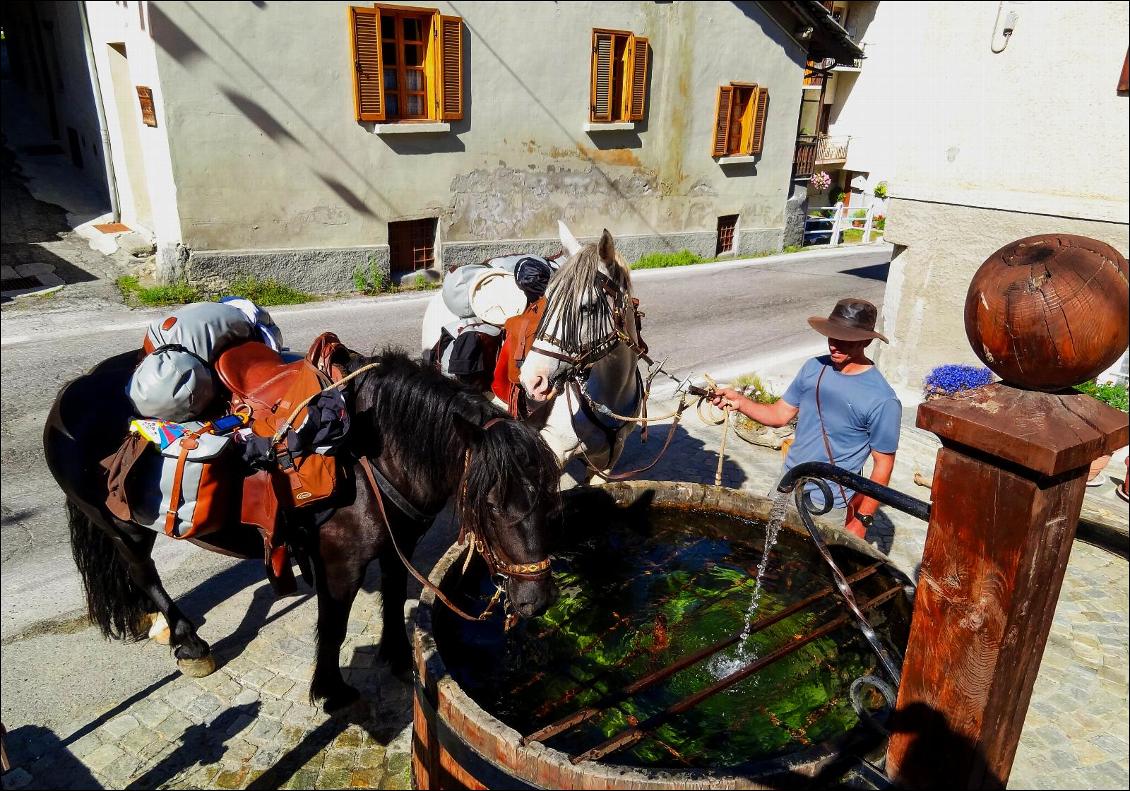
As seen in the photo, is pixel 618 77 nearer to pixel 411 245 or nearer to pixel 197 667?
Result: pixel 411 245

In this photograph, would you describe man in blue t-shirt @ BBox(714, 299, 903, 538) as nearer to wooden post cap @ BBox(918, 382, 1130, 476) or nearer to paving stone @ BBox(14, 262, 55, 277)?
wooden post cap @ BBox(918, 382, 1130, 476)

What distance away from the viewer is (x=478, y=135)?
48.4 feet

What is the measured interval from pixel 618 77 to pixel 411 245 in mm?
6105

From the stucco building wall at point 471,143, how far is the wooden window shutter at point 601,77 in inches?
8.8

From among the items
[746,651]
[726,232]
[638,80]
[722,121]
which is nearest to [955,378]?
[746,651]

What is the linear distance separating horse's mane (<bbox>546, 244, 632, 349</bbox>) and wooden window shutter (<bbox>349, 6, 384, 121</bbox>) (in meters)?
10.3

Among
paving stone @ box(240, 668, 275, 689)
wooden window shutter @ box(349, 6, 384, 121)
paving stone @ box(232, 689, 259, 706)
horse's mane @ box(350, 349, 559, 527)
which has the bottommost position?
paving stone @ box(240, 668, 275, 689)

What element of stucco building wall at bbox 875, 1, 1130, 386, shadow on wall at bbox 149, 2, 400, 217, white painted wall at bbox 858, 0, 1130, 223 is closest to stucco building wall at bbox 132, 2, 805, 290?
shadow on wall at bbox 149, 2, 400, 217

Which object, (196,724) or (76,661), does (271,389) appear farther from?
(76,661)

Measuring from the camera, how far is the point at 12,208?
1482 cm

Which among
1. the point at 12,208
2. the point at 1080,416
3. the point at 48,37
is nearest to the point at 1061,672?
the point at 1080,416

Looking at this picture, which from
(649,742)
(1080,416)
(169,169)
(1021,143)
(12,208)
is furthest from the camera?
(12,208)

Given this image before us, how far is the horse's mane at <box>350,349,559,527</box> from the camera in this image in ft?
9.75

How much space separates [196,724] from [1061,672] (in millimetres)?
4615
